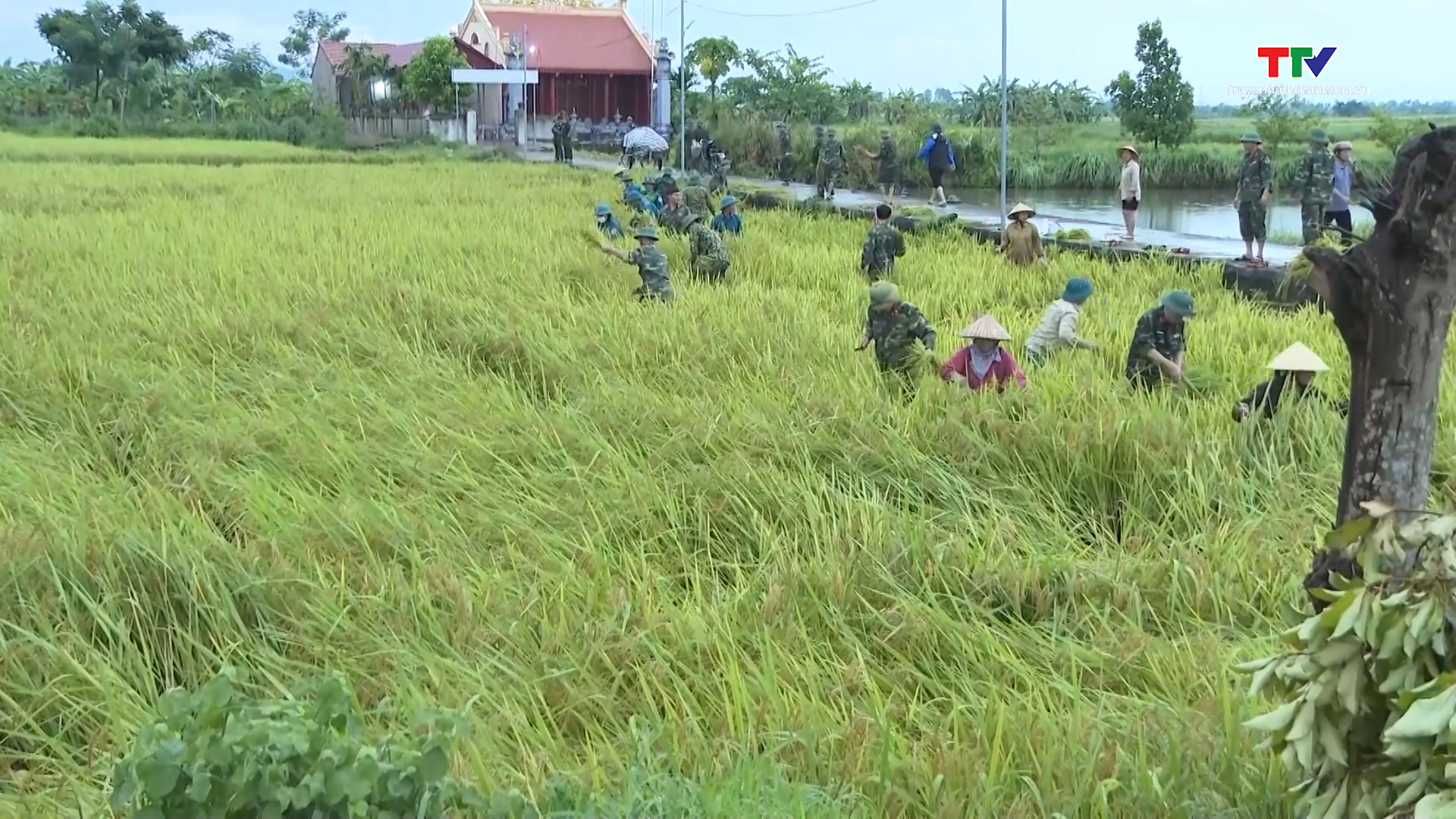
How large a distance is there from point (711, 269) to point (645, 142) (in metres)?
13.5

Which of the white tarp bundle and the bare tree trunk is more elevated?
the white tarp bundle

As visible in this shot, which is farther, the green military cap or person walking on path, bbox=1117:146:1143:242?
person walking on path, bbox=1117:146:1143:242

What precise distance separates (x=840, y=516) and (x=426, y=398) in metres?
2.16

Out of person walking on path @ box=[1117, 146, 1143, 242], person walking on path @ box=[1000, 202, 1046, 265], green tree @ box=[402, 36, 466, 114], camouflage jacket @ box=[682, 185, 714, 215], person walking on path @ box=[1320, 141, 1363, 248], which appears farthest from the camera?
green tree @ box=[402, 36, 466, 114]

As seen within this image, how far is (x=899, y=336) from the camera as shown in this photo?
5293mm

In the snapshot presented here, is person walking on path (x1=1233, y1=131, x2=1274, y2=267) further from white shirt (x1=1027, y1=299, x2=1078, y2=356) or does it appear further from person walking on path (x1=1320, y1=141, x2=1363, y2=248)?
white shirt (x1=1027, y1=299, x2=1078, y2=356)

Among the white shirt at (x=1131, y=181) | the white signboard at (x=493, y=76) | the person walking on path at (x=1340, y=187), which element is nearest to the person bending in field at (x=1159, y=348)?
the person walking on path at (x=1340, y=187)

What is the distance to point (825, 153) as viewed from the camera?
1573cm

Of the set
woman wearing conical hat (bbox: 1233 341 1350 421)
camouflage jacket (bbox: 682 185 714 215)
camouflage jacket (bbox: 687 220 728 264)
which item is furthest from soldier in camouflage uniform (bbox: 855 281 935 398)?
camouflage jacket (bbox: 682 185 714 215)

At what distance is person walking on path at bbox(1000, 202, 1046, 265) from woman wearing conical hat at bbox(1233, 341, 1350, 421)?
4.12 metres

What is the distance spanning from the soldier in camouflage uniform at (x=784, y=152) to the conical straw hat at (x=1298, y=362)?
1484cm

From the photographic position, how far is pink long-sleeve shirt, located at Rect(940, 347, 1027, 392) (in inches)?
195

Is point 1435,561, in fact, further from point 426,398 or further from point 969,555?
point 426,398

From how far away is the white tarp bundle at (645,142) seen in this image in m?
21.2
